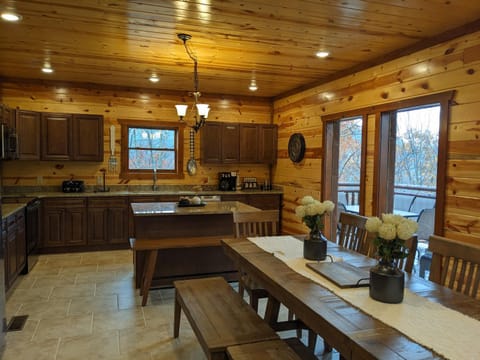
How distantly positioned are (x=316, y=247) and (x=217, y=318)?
2.54 ft

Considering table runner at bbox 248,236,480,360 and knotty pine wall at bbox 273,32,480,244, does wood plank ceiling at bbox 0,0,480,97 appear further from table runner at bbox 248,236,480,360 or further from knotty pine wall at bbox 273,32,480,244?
table runner at bbox 248,236,480,360

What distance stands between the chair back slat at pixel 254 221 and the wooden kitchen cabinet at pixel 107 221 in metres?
2.84

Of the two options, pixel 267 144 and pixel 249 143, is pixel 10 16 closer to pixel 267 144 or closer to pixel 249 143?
pixel 249 143

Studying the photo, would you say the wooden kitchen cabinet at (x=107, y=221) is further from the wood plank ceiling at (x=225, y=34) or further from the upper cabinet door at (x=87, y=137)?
the wood plank ceiling at (x=225, y=34)

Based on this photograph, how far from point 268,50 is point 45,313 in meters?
3.40

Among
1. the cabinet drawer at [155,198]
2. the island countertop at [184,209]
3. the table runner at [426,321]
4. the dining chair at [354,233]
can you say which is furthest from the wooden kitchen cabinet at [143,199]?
the table runner at [426,321]

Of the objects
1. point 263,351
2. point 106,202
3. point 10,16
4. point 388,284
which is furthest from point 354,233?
point 106,202

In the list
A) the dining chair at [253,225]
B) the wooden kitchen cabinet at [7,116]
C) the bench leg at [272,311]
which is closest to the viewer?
the bench leg at [272,311]

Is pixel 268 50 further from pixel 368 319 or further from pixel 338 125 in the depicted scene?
pixel 368 319

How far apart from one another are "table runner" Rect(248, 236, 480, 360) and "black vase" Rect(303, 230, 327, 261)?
0.34 metres

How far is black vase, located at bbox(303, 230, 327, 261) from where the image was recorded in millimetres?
2393

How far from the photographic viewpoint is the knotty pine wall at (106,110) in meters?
5.66

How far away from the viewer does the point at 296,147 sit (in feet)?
19.3

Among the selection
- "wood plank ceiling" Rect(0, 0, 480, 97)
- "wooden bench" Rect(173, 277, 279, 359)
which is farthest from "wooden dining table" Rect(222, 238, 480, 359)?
"wood plank ceiling" Rect(0, 0, 480, 97)
